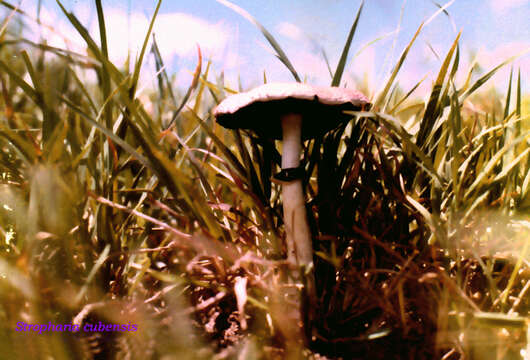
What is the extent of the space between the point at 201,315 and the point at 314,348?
337 millimetres

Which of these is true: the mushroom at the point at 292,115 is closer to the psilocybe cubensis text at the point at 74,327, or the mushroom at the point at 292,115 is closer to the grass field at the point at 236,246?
the grass field at the point at 236,246

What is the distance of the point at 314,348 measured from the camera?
0.99 m

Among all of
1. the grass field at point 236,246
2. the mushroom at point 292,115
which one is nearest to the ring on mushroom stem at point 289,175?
the mushroom at point 292,115

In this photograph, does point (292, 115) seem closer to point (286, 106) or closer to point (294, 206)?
point (286, 106)

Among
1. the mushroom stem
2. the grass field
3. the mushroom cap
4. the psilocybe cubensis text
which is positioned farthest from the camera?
the mushroom stem

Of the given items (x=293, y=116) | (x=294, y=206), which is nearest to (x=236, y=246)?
(x=294, y=206)

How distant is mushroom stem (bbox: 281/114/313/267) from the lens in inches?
44.0

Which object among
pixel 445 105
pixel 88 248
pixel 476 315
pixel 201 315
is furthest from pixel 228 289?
pixel 445 105

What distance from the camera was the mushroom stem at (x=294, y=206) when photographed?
3.67ft

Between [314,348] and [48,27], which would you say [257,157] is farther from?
[48,27]

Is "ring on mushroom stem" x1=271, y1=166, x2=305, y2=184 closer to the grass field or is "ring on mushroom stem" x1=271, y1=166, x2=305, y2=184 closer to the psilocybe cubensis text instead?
the grass field

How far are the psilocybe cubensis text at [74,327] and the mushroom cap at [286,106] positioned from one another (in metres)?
0.64

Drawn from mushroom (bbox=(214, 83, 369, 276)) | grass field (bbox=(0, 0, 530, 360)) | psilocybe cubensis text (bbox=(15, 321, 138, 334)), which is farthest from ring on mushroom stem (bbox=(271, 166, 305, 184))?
psilocybe cubensis text (bbox=(15, 321, 138, 334))

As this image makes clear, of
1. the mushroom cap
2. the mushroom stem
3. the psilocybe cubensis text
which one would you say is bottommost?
the psilocybe cubensis text
